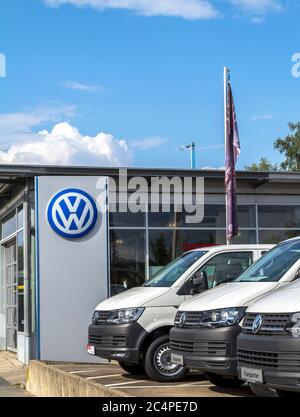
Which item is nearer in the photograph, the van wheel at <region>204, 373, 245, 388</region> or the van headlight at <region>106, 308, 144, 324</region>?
the van wheel at <region>204, 373, 245, 388</region>

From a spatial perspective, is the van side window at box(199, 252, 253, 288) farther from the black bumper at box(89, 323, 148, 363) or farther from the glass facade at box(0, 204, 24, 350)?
the glass facade at box(0, 204, 24, 350)

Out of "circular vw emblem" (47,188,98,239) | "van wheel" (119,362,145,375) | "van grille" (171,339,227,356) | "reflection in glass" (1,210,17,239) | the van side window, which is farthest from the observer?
"reflection in glass" (1,210,17,239)

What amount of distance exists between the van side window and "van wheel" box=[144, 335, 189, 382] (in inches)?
48.9

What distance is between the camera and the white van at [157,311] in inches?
429

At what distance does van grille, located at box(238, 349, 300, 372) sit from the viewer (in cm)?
692

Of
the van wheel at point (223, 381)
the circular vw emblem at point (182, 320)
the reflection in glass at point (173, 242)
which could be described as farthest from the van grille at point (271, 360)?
the reflection in glass at point (173, 242)

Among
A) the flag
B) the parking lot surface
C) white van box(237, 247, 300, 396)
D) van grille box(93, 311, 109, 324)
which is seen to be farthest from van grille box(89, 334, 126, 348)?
the flag

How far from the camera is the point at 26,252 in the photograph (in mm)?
18188

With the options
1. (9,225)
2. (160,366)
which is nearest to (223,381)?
(160,366)

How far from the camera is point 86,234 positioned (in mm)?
15539

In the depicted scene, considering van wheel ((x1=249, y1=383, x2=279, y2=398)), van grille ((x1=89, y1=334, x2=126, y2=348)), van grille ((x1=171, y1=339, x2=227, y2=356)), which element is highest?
van grille ((x1=171, y1=339, x2=227, y2=356))

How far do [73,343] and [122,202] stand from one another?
15.0 feet

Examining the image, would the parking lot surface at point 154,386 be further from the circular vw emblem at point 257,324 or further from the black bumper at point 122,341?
the circular vw emblem at point 257,324

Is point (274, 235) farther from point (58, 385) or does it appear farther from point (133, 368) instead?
point (58, 385)
